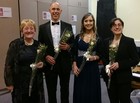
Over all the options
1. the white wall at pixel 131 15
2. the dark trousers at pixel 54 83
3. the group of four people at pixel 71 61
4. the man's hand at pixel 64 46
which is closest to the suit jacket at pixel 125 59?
the group of four people at pixel 71 61

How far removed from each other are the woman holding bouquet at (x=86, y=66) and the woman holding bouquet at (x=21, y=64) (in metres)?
0.57

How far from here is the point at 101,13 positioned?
7.16 m

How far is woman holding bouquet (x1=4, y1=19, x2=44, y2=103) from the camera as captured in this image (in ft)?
8.98

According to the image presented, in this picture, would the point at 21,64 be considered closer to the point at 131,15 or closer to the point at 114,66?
the point at 114,66

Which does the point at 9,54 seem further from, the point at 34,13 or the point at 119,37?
the point at 34,13

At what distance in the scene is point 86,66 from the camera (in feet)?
10.1

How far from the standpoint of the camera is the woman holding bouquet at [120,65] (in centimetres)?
280

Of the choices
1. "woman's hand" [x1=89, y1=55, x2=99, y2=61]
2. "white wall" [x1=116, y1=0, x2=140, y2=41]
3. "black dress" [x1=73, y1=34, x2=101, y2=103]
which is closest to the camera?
"woman's hand" [x1=89, y1=55, x2=99, y2=61]

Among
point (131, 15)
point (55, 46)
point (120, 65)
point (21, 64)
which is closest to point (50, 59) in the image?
point (55, 46)

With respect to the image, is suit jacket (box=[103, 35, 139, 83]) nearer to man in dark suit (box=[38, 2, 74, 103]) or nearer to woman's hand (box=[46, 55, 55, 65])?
man in dark suit (box=[38, 2, 74, 103])

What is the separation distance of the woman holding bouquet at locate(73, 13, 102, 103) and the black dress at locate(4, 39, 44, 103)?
1.93 feet

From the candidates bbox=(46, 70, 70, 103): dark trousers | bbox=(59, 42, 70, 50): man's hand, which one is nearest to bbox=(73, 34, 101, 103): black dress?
bbox=(59, 42, 70, 50): man's hand

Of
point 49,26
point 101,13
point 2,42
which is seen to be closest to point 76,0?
point 101,13

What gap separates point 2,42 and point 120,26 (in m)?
3.12
